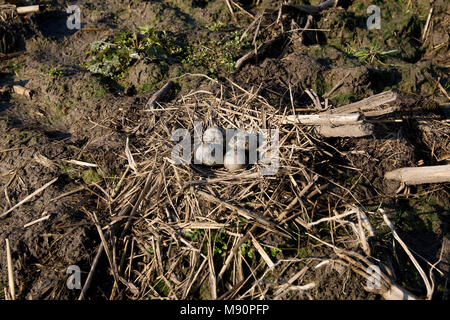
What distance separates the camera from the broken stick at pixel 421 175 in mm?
3991

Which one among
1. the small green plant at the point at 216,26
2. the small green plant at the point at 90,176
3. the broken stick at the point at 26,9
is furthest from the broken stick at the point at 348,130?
the broken stick at the point at 26,9

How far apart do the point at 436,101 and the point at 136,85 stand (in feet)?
15.1

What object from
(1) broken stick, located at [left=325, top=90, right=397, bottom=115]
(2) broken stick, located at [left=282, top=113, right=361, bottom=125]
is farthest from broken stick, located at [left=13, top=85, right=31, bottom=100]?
(1) broken stick, located at [left=325, top=90, right=397, bottom=115]

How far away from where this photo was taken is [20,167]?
173 inches

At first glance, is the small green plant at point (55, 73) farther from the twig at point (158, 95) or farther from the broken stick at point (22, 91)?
the twig at point (158, 95)

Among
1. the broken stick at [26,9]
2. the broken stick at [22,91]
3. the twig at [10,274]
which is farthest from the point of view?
the broken stick at [26,9]

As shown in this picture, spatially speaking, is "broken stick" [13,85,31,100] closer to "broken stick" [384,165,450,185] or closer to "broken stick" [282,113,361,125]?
"broken stick" [282,113,361,125]

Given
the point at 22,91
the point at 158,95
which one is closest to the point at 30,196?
the point at 158,95

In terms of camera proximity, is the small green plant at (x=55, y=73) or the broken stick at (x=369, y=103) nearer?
the broken stick at (x=369, y=103)

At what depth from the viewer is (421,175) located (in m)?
4.13

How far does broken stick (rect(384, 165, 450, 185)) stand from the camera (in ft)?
13.1

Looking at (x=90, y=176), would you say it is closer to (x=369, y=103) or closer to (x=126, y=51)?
(x=126, y=51)
